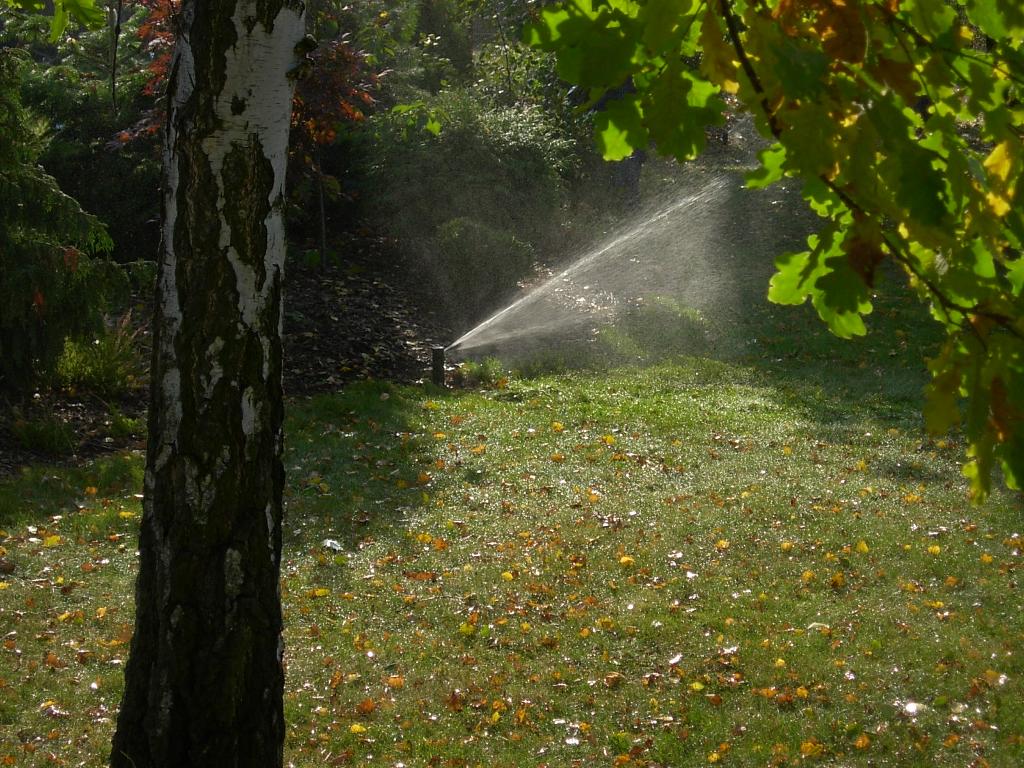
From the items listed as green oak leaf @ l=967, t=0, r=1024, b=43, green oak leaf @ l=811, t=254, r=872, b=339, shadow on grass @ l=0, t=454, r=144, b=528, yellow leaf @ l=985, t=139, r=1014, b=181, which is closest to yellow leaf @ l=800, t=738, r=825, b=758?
green oak leaf @ l=811, t=254, r=872, b=339

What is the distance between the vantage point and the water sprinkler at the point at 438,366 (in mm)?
9391

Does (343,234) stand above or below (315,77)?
below

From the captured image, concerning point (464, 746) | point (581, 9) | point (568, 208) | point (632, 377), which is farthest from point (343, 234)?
point (581, 9)

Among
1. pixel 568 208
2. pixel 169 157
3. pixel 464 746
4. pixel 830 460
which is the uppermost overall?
pixel 568 208

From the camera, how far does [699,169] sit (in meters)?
17.6

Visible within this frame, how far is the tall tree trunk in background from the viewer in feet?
9.14

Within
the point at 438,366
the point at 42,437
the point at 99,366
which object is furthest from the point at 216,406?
the point at 438,366

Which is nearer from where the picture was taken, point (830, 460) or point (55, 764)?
point (55, 764)

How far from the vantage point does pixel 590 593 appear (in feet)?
17.4

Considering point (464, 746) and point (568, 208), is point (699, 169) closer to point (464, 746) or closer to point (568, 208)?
point (568, 208)

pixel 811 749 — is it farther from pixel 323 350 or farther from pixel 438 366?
pixel 323 350

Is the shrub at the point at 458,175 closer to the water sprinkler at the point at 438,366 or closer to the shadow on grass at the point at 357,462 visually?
the water sprinkler at the point at 438,366

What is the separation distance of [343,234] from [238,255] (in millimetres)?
10333

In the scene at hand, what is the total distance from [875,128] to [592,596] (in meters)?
3.84
